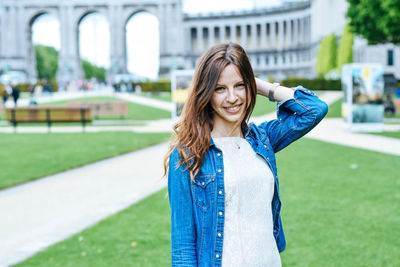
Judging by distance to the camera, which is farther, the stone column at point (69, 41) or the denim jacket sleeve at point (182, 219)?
the stone column at point (69, 41)

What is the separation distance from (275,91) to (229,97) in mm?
372

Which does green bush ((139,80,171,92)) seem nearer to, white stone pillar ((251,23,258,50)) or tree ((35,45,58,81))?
white stone pillar ((251,23,258,50))

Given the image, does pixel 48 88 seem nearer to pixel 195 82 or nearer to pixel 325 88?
pixel 325 88

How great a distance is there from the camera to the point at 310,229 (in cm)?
593

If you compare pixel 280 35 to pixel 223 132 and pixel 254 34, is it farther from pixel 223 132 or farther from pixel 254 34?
pixel 223 132

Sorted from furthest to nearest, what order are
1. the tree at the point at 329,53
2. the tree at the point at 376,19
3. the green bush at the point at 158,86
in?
the tree at the point at 329,53 → the green bush at the point at 158,86 → the tree at the point at 376,19

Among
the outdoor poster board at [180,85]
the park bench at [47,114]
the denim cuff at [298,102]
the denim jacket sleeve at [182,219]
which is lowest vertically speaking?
the park bench at [47,114]

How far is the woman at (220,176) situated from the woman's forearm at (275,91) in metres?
0.17

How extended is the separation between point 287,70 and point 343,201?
88.2 metres

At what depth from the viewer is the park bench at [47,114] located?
1912 centimetres

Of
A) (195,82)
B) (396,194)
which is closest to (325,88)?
(396,194)

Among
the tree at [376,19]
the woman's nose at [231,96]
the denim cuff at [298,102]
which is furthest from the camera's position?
the tree at [376,19]

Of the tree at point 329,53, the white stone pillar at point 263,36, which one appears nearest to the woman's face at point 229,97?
the tree at point 329,53

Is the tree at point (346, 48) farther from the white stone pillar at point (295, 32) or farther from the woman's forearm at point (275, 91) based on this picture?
the woman's forearm at point (275, 91)
